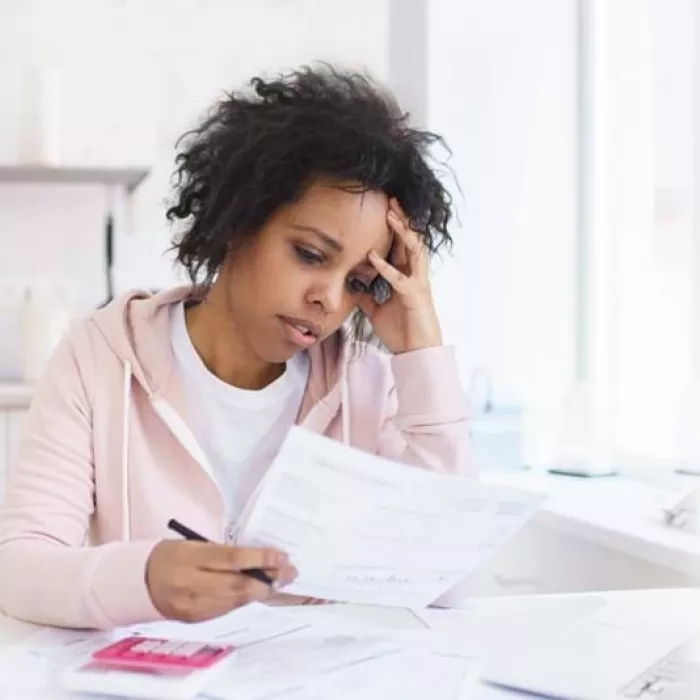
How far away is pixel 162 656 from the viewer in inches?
29.8

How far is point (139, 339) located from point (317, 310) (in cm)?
20

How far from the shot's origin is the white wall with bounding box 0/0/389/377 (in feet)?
8.14

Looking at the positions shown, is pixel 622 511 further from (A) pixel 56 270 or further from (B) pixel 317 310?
(A) pixel 56 270

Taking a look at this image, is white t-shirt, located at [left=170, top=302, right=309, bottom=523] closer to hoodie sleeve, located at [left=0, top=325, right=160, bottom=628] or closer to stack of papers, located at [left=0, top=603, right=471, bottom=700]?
hoodie sleeve, located at [left=0, top=325, right=160, bottom=628]

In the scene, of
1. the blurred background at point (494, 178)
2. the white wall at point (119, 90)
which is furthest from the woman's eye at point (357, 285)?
the white wall at point (119, 90)

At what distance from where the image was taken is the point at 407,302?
1.21 m

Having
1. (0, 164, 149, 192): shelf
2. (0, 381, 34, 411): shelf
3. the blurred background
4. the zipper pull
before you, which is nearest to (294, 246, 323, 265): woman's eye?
the zipper pull

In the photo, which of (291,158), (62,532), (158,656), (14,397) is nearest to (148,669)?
(158,656)

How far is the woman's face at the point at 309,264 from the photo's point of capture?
3.58 ft

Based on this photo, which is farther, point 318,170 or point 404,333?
point 404,333

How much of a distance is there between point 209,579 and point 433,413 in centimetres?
41

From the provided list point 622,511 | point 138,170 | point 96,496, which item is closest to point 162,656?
point 96,496

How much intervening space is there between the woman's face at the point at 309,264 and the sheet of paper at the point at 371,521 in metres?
0.29

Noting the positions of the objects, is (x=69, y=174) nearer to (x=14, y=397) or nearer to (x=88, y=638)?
(x=14, y=397)
